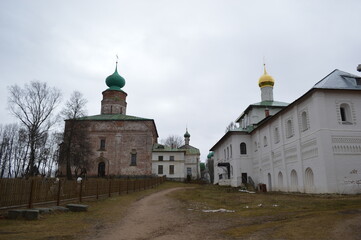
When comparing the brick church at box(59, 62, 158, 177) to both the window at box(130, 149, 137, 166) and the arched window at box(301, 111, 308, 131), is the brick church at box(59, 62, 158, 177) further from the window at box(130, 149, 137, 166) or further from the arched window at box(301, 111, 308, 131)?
the arched window at box(301, 111, 308, 131)

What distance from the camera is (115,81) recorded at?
46344mm

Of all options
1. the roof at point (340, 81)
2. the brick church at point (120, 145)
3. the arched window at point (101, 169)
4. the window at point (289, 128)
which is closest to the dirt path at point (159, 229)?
the roof at point (340, 81)

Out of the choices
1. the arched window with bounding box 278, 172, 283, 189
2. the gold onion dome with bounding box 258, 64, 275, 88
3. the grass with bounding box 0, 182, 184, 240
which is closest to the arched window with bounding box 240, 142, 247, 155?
the arched window with bounding box 278, 172, 283, 189

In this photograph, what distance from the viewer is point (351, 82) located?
1916 cm

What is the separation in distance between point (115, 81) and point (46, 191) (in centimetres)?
3726

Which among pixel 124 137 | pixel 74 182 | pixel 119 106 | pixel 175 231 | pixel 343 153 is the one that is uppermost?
pixel 119 106

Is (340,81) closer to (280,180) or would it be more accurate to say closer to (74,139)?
(280,180)

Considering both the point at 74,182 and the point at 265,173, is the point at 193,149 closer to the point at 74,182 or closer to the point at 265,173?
the point at 265,173

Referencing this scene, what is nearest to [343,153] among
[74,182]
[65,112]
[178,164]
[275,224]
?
[275,224]

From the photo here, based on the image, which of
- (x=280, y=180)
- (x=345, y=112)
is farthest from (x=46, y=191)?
(x=280, y=180)

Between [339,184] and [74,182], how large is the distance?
1536 cm

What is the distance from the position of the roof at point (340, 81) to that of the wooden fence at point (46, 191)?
15.5 meters

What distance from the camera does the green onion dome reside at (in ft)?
152

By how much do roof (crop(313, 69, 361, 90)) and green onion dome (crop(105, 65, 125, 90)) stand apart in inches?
1344
